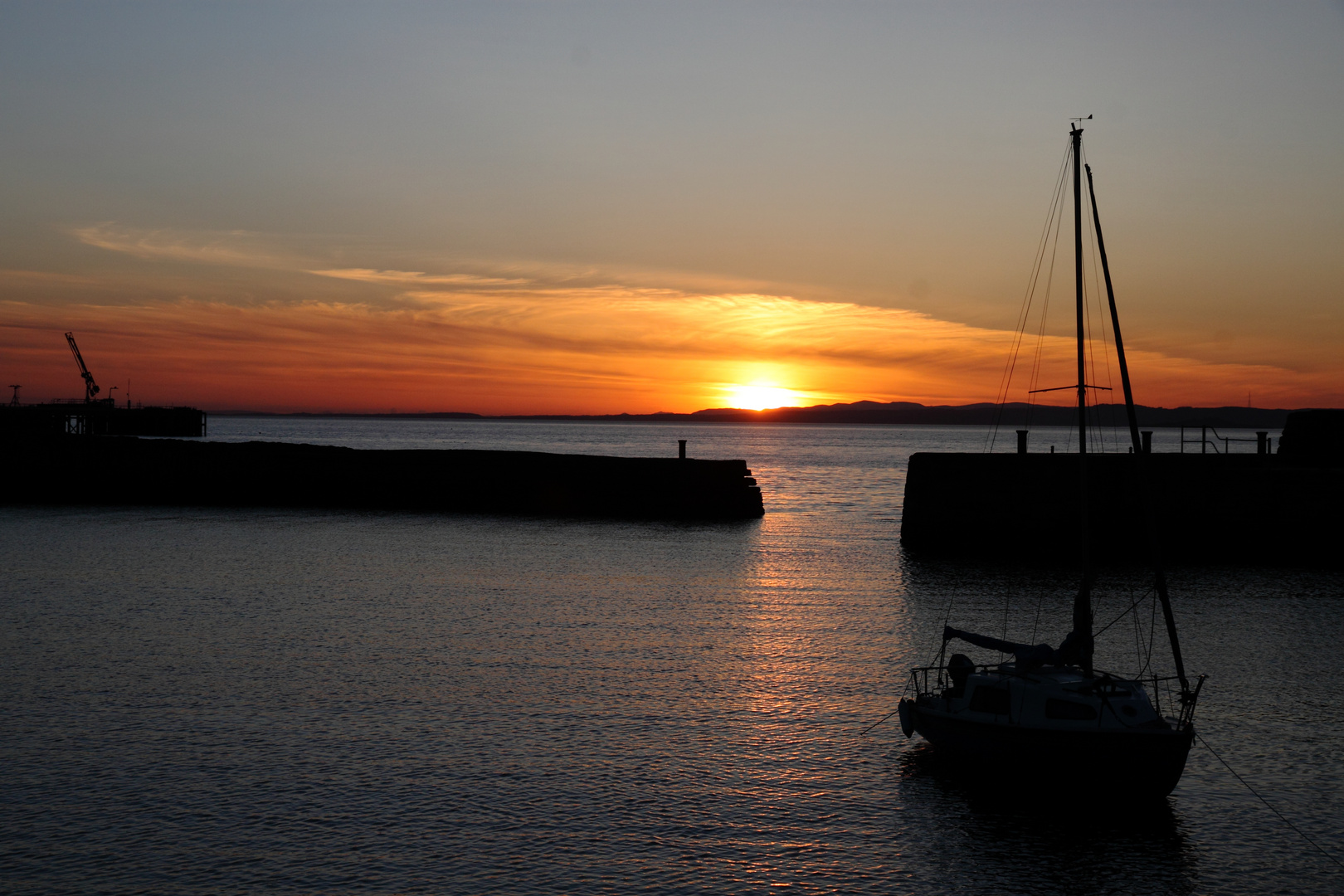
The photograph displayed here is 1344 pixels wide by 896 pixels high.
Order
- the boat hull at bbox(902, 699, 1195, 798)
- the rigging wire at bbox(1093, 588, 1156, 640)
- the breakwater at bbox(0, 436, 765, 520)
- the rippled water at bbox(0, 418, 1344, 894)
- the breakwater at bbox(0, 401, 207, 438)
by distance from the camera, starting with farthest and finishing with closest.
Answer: the breakwater at bbox(0, 401, 207, 438) < the breakwater at bbox(0, 436, 765, 520) < the rigging wire at bbox(1093, 588, 1156, 640) < the boat hull at bbox(902, 699, 1195, 798) < the rippled water at bbox(0, 418, 1344, 894)

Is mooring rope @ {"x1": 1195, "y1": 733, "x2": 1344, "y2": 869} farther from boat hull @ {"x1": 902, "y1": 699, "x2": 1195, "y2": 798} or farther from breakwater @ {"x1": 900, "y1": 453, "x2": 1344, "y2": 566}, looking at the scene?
breakwater @ {"x1": 900, "y1": 453, "x2": 1344, "y2": 566}

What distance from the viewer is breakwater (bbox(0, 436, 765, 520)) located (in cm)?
5294

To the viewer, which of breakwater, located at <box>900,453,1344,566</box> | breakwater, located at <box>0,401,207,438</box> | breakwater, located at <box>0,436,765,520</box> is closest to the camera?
breakwater, located at <box>900,453,1344,566</box>

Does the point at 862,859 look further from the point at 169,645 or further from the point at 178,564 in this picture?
the point at 178,564

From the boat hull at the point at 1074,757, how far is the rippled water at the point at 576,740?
16.3 inches

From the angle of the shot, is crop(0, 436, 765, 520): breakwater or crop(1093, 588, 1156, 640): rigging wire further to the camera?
crop(0, 436, 765, 520): breakwater

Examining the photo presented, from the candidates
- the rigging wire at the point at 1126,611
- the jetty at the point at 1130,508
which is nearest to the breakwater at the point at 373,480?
the jetty at the point at 1130,508

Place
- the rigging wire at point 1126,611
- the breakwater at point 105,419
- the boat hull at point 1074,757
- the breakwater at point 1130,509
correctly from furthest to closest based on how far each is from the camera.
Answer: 1. the breakwater at point 105,419
2. the breakwater at point 1130,509
3. the rigging wire at point 1126,611
4. the boat hull at point 1074,757

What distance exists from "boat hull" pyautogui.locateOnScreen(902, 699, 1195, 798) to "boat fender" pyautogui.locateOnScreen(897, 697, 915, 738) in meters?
0.82

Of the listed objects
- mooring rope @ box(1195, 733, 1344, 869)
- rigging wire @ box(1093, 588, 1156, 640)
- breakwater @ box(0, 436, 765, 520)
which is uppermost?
breakwater @ box(0, 436, 765, 520)

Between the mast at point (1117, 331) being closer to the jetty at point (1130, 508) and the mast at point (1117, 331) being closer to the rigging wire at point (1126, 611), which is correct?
the rigging wire at point (1126, 611)

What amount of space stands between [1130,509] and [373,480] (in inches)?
1476

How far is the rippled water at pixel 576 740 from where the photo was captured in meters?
11.9

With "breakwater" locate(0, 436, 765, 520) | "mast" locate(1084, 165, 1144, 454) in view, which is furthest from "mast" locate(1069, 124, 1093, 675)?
"breakwater" locate(0, 436, 765, 520)
